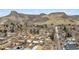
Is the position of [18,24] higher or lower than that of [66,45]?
higher

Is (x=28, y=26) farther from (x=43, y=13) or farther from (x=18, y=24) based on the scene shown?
(x=43, y=13)

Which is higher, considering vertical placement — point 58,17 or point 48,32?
point 58,17

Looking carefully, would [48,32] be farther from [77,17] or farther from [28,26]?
[77,17]
